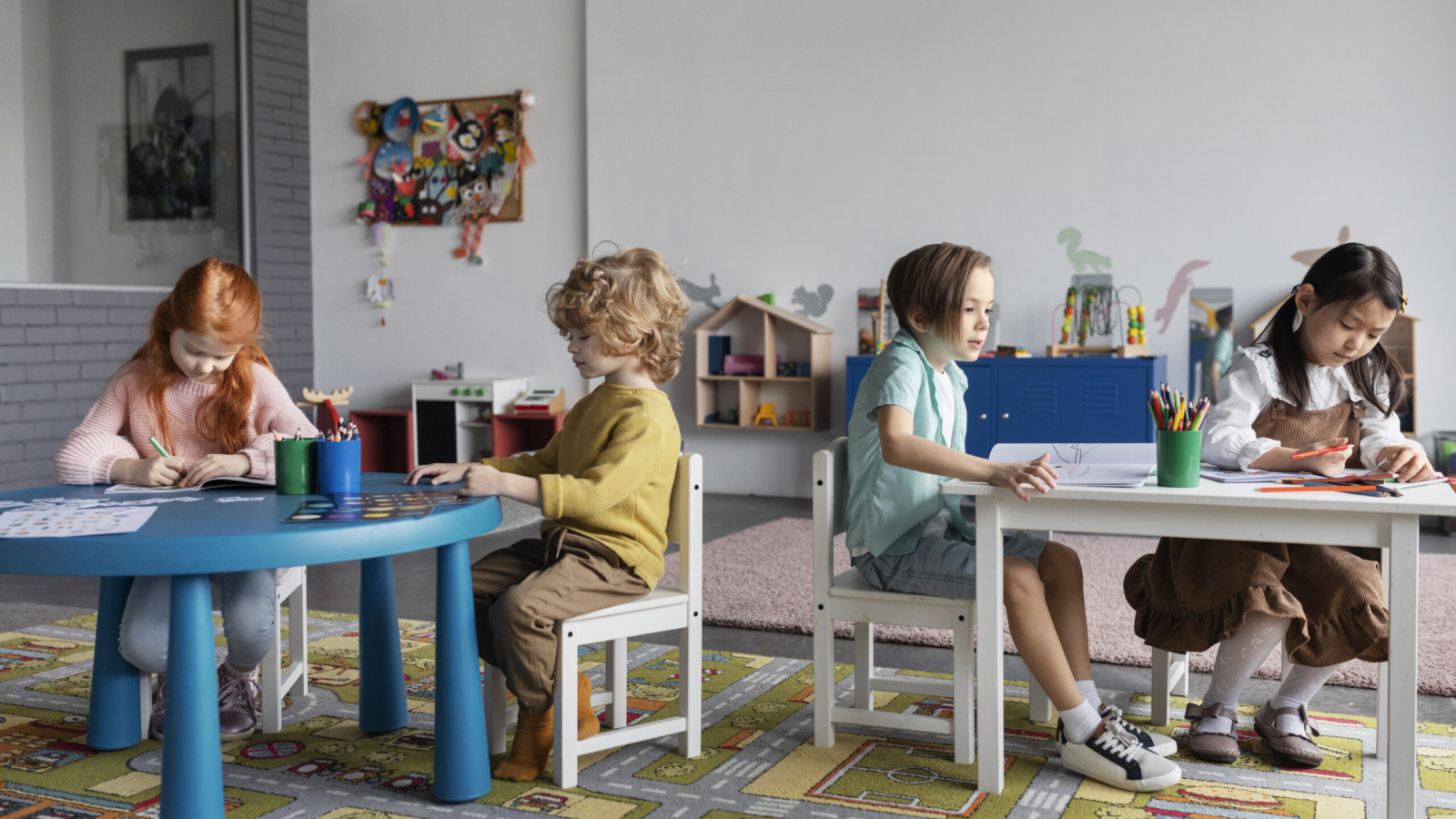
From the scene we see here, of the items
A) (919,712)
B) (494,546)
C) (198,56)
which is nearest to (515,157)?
(198,56)

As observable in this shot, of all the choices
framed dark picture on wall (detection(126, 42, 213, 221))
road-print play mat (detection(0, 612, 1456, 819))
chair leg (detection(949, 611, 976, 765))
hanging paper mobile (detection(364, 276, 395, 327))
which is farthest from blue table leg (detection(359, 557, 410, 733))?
hanging paper mobile (detection(364, 276, 395, 327))

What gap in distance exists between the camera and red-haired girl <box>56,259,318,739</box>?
Answer: 6.36 feet

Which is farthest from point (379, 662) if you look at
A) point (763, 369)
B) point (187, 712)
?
point (763, 369)

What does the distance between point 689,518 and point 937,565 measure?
1.38ft

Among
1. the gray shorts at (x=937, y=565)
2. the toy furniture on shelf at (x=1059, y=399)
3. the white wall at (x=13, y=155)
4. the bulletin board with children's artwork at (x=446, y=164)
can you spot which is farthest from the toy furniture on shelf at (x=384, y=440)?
the gray shorts at (x=937, y=565)

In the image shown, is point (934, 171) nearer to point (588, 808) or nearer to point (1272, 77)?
point (1272, 77)

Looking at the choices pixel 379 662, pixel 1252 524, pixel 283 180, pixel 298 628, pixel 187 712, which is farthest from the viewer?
pixel 283 180

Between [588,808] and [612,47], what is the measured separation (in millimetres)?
4782

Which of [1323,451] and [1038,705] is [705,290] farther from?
[1323,451]

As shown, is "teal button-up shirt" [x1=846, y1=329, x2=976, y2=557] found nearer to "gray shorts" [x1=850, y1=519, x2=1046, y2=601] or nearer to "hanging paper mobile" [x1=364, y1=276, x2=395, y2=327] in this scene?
"gray shorts" [x1=850, y1=519, x2=1046, y2=601]

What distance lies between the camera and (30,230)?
5047mm

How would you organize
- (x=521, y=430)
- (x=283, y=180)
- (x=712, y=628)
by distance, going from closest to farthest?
(x=712, y=628) → (x=521, y=430) → (x=283, y=180)

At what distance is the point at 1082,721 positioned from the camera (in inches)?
74.7

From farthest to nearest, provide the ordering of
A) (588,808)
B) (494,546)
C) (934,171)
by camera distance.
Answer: (934,171), (494,546), (588,808)
